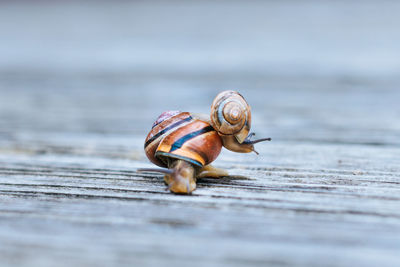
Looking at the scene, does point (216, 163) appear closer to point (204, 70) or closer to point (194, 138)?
point (194, 138)

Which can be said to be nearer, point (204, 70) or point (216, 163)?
point (216, 163)

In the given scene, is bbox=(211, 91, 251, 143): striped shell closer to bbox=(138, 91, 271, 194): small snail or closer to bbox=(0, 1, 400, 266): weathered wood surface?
bbox=(138, 91, 271, 194): small snail

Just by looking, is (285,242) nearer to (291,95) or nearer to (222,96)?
(222,96)

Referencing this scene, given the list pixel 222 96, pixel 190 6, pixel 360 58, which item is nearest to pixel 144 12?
pixel 190 6

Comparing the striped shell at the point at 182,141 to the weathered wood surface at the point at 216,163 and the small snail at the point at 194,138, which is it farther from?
the weathered wood surface at the point at 216,163

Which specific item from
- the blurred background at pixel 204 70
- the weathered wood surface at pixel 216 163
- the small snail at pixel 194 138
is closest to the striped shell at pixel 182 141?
the small snail at pixel 194 138

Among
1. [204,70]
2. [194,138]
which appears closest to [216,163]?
[194,138]

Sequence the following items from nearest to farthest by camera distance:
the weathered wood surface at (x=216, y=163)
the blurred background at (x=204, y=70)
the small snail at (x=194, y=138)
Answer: the weathered wood surface at (x=216, y=163), the small snail at (x=194, y=138), the blurred background at (x=204, y=70)
